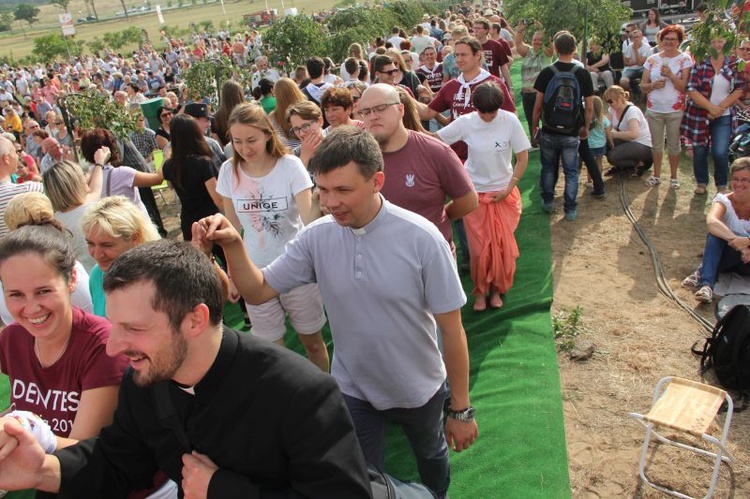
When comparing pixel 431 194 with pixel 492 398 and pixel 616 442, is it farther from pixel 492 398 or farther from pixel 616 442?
pixel 616 442

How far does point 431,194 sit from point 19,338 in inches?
85.7

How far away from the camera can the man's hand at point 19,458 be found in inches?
73.2

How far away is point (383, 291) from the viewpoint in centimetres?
244

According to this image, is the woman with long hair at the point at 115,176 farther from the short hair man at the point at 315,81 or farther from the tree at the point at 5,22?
the tree at the point at 5,22

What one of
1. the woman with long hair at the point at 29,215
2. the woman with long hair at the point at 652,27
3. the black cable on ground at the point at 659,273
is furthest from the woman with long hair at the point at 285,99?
the woman with long hair at the point at 652,27

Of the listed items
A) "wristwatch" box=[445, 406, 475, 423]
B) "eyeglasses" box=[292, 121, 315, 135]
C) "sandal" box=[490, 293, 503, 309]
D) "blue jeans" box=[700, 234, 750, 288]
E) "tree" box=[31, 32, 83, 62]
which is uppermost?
"tree" box=[31, 32, 83, 62]

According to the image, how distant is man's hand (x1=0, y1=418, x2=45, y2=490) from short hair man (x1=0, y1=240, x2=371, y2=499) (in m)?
0.45

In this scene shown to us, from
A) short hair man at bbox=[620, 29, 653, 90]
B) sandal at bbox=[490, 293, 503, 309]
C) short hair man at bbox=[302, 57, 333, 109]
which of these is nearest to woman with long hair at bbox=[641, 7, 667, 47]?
short hair man at bbox=[620, 29, 653, 90]

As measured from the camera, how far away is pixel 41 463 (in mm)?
1932

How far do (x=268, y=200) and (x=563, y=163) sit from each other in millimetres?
4147

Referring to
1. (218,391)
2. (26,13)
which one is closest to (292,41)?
(218,391)

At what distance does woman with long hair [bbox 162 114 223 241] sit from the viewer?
15.6 ft

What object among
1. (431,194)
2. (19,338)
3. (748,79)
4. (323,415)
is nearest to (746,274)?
(748,79)

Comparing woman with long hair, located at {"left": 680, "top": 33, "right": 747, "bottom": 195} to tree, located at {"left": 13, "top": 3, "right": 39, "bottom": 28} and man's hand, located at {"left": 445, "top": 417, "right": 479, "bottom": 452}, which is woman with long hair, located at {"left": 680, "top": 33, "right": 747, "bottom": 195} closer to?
man's hand, located at {"left": 445, "top": 417, "right": 479, "bottom": 452}
